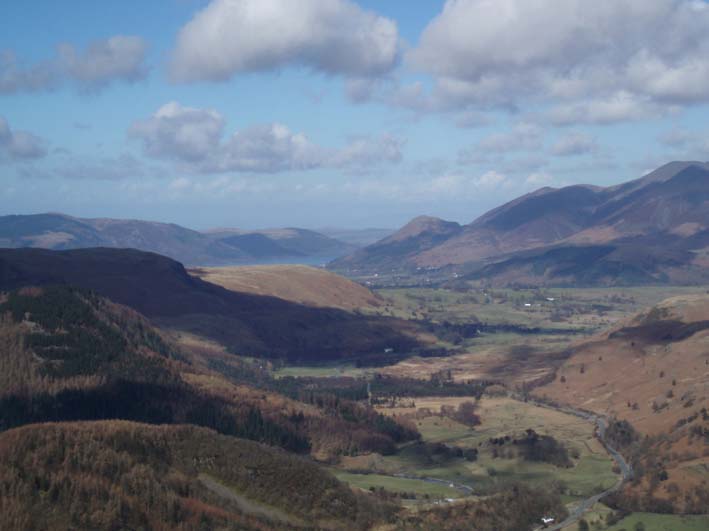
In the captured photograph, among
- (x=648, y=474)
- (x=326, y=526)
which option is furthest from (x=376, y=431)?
(x=326, y=526)

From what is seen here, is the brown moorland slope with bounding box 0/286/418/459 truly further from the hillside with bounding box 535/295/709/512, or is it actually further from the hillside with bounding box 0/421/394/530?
the hillside with bounding box 535/295/709/512

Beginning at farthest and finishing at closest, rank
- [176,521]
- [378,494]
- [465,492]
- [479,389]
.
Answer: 1. [479,389]
2. [465,492]
3. [378,494]
4. [176,521]

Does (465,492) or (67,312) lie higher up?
(67,312)

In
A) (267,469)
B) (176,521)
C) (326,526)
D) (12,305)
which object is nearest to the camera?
(176,521)

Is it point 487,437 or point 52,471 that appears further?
point 487,437

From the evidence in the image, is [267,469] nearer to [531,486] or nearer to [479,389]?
[531,486]

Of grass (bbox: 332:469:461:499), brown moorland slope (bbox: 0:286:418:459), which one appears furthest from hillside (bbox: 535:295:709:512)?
brown moorland slope (bbox: 0:286:418:459)
